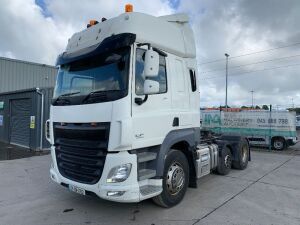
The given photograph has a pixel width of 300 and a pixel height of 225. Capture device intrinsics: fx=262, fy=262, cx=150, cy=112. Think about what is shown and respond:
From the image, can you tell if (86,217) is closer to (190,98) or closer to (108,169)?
(108,169)

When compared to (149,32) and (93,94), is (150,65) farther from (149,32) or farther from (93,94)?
(93,94)

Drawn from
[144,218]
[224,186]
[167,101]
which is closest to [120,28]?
[167,101]

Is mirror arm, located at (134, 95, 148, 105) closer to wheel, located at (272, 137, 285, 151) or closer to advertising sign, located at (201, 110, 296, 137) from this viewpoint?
advertising sign, located at (201, 110, 296, 137)

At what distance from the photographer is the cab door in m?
→ 4.02

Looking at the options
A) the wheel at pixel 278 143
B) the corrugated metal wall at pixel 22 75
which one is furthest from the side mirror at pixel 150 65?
the corrugated metal wall at pixel 22 75

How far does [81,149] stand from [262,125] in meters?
13.0

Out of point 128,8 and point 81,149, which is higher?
point 128,8

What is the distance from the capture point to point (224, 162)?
743 centimetres

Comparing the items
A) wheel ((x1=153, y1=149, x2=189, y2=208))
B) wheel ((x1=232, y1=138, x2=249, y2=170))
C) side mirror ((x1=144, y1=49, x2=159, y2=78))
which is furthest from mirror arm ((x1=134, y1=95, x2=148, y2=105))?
wheel ((x1=232, y1=138, x2=249, y2=170))

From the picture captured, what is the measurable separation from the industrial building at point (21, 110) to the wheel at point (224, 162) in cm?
878

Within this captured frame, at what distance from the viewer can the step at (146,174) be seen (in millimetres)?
4121

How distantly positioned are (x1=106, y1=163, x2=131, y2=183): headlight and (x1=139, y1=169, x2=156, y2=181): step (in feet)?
0.94

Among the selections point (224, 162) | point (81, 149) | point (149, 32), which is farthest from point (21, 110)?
Result: point (149, 32)

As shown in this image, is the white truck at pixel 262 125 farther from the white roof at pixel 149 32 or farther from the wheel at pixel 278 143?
the white roof at pixel 149 32
